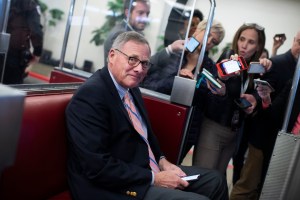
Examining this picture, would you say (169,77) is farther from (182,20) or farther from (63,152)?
(63,152)

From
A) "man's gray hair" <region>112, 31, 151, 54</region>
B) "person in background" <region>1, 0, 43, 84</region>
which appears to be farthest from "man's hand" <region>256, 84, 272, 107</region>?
"person in background" <region>1, 0, 43, 84</region>

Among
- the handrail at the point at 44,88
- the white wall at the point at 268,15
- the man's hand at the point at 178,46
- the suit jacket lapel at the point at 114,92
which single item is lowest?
the handrail at the point at 44,88

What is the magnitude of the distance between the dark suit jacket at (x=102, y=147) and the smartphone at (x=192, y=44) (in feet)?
2.27

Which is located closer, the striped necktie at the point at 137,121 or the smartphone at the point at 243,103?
the striped necktie at the point at 137,121

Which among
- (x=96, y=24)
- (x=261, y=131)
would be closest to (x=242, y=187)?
(x=261, y=131)

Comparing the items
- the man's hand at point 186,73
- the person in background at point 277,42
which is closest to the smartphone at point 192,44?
the man's hand at point 186,73

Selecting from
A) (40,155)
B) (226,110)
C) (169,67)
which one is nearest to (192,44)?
(169,67)

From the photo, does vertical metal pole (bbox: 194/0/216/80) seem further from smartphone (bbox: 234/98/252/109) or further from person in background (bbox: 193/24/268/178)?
smartphone (bbox: 234/98/252/109)

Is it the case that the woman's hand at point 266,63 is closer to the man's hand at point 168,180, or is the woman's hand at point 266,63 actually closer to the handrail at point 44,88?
the man's hand at point 168,180

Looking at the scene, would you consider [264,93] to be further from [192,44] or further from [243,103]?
[192,44]

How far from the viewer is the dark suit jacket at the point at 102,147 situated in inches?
60.5

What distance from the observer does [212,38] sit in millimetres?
2555

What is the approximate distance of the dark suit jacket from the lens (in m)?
1.54

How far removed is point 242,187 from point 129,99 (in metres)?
1.36
